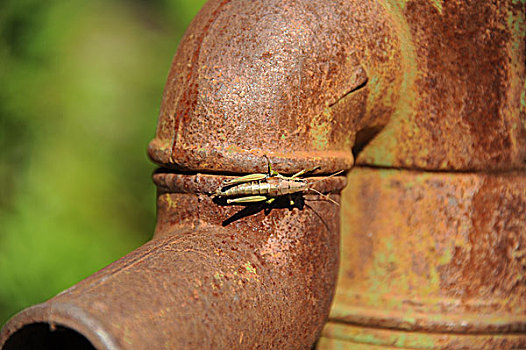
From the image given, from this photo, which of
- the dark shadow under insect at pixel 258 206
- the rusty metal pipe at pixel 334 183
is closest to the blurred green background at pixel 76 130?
the rusty metal pipe at pixel 334 183

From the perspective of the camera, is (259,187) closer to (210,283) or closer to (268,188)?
(268,188)

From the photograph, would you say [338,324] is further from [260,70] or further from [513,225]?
[260,70]

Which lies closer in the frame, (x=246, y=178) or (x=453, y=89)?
(x=246, y=178)

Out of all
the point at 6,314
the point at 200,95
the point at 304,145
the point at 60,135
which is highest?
the point at 200,95

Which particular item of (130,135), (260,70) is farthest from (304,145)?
(130,135)

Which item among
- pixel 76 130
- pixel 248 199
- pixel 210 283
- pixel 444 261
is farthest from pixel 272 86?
pixel 76 130

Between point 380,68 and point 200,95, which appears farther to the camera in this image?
point 380,68
